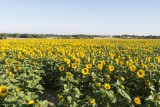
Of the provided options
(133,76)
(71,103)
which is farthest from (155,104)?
(133,76)

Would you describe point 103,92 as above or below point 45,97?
above

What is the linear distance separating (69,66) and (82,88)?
84cm

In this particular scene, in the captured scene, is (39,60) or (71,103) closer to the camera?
(71,103)

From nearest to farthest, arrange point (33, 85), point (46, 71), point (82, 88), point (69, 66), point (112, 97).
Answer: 1. point (112, 97)
2. point (33, 85)
3. point (82, 88)
4. point (69, 66)
5. point (46, 71)

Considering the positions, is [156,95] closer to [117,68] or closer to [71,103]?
[71,103]

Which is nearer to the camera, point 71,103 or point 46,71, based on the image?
point 71,103

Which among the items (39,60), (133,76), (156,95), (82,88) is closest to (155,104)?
(156,95)

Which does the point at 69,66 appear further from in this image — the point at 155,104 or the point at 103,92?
the point at 155,104

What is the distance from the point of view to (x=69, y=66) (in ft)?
25.0

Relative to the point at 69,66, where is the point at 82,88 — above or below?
below

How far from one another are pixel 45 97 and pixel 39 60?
206 centimetres

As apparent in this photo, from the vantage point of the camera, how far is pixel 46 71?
8.89m

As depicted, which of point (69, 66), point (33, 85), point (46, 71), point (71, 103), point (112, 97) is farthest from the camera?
point (46, 71)

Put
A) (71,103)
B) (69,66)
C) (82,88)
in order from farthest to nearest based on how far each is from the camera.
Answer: (69,66), (82,88), (71,103)
